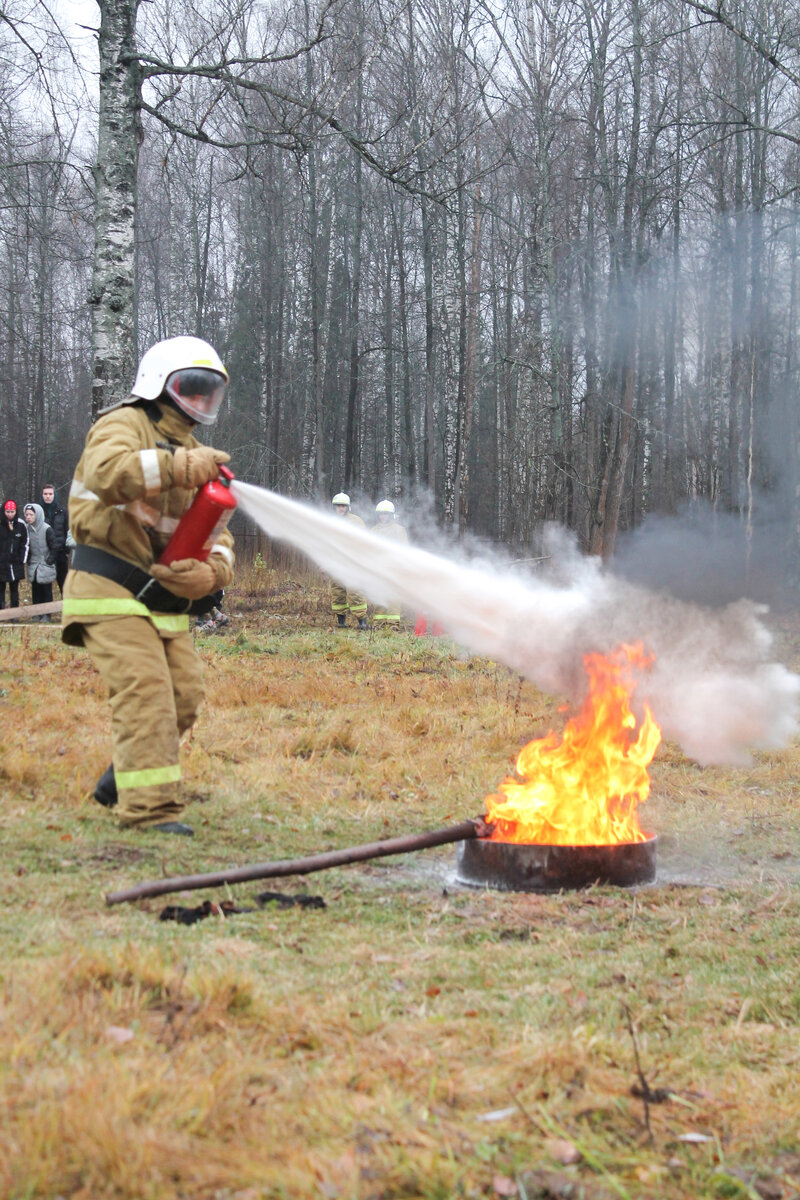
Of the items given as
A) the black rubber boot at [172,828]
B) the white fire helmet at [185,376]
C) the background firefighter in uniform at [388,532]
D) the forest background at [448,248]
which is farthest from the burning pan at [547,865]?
the background firefighter in uniform at [388,532]

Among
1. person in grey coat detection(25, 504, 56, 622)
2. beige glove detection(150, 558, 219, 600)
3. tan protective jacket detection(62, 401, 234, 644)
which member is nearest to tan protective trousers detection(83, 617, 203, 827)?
tan protective jacket detection(62, 401, 234, 644)

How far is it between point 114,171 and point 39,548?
619cm

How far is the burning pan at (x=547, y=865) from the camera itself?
484cm

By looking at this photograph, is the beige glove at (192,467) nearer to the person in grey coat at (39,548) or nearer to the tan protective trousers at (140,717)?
the tan protective trousers at (140,717)

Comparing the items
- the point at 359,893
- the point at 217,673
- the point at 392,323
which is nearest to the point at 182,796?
the point at 359,893

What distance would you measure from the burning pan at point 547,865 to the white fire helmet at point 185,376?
7.97ft

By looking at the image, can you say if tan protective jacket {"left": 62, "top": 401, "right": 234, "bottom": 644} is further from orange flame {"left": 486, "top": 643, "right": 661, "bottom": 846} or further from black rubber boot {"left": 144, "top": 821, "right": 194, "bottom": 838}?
orange flame {"left": 486, "top": 643, "right": 661, "bottom": 846}

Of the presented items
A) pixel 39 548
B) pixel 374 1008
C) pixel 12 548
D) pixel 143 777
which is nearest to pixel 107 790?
pixel 143 777

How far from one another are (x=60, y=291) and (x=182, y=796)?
35031 millimetres

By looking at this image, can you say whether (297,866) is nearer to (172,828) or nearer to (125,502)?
(172,828)

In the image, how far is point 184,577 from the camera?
528cm

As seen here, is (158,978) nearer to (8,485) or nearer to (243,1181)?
(243,1181)

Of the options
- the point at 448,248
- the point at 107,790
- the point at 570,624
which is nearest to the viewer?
the point at 107,790

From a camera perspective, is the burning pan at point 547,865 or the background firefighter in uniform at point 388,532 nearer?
the burning pan at point 547,865
